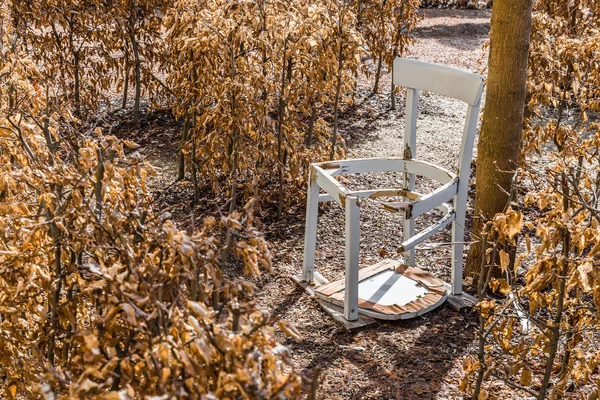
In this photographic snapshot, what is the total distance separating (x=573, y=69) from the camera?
5.38 metres

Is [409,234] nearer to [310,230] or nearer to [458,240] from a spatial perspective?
[458,240]

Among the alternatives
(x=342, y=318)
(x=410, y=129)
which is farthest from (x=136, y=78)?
(x=342, y=318)

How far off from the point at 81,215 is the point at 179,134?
194 inches

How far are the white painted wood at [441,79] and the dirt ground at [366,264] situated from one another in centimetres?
83

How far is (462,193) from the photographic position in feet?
12.7

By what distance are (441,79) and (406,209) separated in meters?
0.80

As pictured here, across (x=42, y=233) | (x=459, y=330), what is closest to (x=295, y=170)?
(x=459, y=330)

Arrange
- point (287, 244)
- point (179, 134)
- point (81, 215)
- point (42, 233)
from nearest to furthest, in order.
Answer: point (81, 215)
point (42, 233)
point (287, 244)
point (179, 134)

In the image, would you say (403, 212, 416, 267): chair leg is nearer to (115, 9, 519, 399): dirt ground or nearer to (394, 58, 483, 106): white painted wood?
(115, 9, 519, 399): dirt ground

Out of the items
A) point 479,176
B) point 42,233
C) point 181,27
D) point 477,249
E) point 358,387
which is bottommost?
point 358,387

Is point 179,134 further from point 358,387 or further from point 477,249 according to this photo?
point 358,387

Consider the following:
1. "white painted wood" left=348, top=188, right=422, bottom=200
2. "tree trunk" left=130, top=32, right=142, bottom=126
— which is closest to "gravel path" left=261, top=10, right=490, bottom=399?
"white painted wood" left=348, top=188, right=422, bottom=200

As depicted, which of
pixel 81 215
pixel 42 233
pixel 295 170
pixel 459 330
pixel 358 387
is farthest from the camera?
pixel 295 170

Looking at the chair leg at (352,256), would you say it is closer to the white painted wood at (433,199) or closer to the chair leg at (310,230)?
the white painted wood at (433,199)
